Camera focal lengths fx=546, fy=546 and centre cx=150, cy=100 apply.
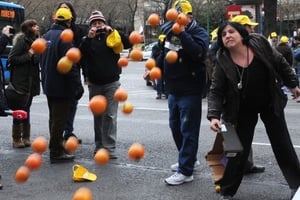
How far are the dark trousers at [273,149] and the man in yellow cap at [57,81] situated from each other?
235 cm

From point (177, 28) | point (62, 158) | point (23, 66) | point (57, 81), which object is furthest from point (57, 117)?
point (177, 28)

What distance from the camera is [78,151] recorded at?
7.59 meters

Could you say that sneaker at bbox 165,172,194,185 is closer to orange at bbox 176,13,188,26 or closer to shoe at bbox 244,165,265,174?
shoe at bbox 244,165,265,174

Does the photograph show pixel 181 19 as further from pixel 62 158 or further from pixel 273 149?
pixel 62 158

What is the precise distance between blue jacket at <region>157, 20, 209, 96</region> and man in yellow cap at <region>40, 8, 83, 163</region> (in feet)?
4.64

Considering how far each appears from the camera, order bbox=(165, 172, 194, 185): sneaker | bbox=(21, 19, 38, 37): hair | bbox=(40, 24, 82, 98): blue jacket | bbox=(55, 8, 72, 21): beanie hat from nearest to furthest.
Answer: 1. bbox=(165, 172, 194, 185): sneaker
2. bbox=(55, 8, 72, 21): beanie hat
3. bbox=(40, 24, 82, 98): blue jacket
4. bbox=(21, 19, 38, 37): hair

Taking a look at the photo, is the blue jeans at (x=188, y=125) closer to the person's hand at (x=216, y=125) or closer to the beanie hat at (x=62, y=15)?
the person's hand at (x=216, y=125)

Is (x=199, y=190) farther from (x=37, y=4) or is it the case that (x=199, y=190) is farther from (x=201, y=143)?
(x=37, y=4)

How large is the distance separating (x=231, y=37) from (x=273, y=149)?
109cm

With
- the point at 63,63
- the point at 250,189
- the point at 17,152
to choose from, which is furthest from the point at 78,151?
the point at 63,63

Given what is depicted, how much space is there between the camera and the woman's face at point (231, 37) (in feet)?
15.8

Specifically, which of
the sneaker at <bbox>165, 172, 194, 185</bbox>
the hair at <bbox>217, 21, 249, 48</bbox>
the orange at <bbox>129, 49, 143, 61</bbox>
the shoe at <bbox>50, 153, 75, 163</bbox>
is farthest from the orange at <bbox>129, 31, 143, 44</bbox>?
the shoe at <bbox>50, 153, 75, 163</bbox>

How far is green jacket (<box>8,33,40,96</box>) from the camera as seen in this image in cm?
741

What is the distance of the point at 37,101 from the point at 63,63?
11120 mm
